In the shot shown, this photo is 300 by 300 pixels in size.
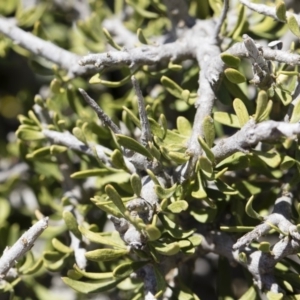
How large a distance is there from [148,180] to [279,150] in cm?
23

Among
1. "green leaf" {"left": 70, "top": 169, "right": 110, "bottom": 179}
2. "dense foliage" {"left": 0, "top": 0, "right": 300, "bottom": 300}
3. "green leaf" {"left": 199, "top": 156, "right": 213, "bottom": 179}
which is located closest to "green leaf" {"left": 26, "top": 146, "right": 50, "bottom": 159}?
"dense foliage" {"left": 0, "top": 0, "right": 300, "bottom": 300}

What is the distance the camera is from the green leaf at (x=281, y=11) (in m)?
0.69

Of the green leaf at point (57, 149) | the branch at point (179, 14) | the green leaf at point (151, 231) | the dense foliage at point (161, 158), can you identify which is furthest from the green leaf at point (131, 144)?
the branch at point (179, 14)

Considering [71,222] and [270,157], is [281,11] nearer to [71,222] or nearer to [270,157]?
[270,157]

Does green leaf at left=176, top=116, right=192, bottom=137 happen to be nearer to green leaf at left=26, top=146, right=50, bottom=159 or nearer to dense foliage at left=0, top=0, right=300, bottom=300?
dense foliage at left=0, top=0, right=300, bottom=300

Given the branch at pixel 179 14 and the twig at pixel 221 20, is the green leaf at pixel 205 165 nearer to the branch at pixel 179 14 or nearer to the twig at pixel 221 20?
the twig at pixel 221 20

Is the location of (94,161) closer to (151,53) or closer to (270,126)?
(151,53)

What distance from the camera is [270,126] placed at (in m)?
0.60

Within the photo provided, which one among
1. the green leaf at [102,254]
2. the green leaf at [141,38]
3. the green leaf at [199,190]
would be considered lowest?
the green leaf at [102,254]

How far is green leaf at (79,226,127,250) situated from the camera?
28.5 inches

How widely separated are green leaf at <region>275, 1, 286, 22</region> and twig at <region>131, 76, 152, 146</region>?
208 millimetres

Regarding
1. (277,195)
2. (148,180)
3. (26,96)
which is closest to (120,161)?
(148,180)

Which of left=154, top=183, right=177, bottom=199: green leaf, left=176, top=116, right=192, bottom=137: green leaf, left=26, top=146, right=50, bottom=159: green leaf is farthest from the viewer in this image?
left=26, top=146, right=50, bottom=159: green leaf

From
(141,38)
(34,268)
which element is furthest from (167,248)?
(141,38)
